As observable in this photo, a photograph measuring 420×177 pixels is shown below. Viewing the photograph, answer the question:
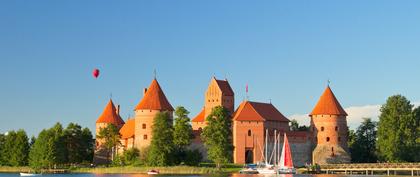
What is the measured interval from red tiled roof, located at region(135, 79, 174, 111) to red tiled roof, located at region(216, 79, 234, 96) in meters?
10.6

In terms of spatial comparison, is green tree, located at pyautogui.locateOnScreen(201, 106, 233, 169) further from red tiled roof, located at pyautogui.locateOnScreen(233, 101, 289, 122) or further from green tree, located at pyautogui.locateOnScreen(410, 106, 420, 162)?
green tree, located at pyautogui.locateOnScreen(410, 106, 420, 162)

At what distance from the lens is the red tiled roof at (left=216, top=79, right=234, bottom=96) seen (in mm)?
84938

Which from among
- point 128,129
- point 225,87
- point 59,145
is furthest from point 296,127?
point 59,145

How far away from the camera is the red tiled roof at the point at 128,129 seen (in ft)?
266

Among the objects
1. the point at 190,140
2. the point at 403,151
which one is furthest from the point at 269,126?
the point at 403,151

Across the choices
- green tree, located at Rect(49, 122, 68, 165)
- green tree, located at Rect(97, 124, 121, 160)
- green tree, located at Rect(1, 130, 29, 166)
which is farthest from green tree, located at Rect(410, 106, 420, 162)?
green tree, located at Rect(1, 130, 29, 166)

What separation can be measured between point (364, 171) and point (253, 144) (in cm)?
1264

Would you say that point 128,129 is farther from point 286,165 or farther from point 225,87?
point 286,165

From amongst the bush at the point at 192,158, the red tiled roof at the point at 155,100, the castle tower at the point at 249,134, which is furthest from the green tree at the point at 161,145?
the castle tower at the point at 249,134

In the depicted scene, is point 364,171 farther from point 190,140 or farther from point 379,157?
point 190,140

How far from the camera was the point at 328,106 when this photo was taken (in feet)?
254

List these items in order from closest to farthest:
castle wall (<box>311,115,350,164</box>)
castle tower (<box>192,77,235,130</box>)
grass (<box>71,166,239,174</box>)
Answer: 1. grass (<box>71,166,239,174</box>)
2. castle wall (<box>311,115,350,164</box>)
3. castle tower (<box>192,77,235,130</box>)

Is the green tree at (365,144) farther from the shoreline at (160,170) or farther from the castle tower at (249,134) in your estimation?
the shoreline at (160,170)

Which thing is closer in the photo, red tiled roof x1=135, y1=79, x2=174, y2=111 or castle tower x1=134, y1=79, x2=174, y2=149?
castle tower x1=134, y1=79, x2=174, y2=149
